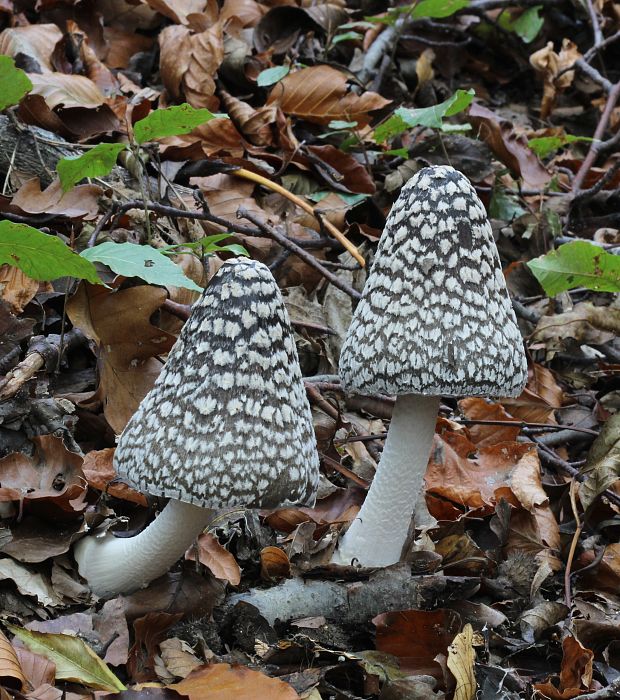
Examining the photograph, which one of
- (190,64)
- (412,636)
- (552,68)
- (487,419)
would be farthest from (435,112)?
(552,68)

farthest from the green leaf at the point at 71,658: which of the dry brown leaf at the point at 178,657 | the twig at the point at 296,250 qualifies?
the twig at the point at 296,250

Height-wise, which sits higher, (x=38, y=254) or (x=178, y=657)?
(x=38, y=254)

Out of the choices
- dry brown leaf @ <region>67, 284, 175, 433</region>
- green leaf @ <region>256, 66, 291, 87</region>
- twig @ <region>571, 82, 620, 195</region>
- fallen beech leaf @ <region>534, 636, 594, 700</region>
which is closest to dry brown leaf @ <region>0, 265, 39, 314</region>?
dry brown leaf @ <region>67, 284, 175, 433</region>

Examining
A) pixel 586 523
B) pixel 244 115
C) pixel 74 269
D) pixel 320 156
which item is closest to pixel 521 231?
pixel 320 156

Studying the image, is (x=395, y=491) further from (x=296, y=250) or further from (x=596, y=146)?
(x=596, y=146)

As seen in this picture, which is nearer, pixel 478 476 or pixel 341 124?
pixel 478 476

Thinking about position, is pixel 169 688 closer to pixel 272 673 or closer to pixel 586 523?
pixel 272 673

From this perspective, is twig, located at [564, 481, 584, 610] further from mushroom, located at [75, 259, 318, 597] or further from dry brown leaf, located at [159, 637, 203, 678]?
dry brown leaf, located at [159, 637, 203, 678]
